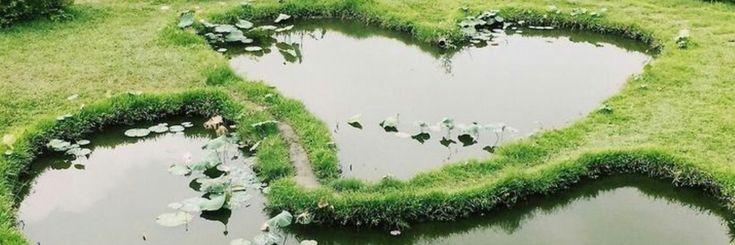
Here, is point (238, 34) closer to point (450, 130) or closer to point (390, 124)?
point (390, 124)

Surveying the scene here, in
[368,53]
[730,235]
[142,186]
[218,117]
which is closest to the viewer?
[730,235]

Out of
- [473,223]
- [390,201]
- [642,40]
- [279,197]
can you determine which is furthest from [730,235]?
[642,40]

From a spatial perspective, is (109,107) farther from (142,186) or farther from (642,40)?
(642,40)

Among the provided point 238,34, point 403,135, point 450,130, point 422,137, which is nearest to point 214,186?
point 403,135

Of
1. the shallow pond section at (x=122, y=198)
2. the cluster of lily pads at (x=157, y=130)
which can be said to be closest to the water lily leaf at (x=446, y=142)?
the shallow pond section at (x=122, y=198)

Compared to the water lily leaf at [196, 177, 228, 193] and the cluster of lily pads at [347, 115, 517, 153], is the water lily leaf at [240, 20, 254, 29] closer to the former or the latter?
the cluster of lily pads at [347, 115, 517, 153]
